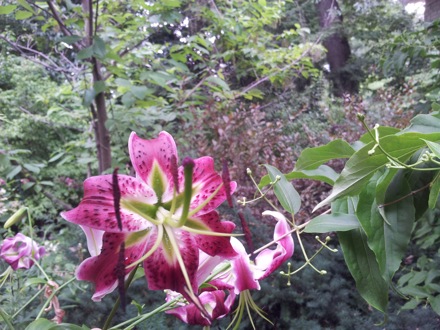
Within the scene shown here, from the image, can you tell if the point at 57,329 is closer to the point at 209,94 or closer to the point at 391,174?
the point at 391,174

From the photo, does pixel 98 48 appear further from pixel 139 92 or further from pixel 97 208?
pixel 97 208

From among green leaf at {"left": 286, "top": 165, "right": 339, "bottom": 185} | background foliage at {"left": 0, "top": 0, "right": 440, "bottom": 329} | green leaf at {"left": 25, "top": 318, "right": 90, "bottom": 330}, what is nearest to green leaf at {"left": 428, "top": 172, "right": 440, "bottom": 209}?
background foliage at {"left": 0, "top": 0, "right": 440, "bottom": 329}

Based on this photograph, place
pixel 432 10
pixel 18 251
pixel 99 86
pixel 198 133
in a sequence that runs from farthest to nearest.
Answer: pixel 198 133 → pixel 432 10 → pixel 99 86 → pixel 18 251

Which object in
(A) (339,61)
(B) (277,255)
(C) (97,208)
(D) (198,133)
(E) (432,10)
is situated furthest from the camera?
(A) (339,61)

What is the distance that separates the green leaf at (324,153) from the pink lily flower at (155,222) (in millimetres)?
110

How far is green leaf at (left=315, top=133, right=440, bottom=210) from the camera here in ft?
1.13

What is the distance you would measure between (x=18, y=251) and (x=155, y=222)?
49 cm

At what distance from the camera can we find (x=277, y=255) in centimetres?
42

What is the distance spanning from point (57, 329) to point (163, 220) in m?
0.17

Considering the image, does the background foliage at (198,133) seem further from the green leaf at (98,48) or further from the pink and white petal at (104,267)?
the pink and white petal at (104,267)

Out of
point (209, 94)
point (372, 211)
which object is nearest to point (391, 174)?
point (372, 211)

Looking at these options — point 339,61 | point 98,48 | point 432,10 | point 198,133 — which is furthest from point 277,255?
point 339,61

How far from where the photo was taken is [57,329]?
16.1 inches

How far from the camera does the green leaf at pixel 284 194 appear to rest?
43 cm
